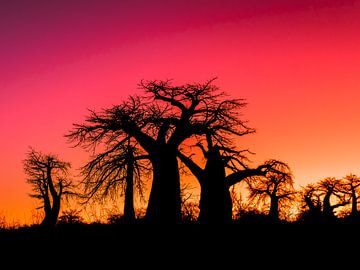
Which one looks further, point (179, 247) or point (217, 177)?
point (217, 177)

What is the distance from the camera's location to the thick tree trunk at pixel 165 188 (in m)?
14.2

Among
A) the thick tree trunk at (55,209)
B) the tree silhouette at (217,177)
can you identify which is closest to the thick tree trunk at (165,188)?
the tree silhouette at (217,177)

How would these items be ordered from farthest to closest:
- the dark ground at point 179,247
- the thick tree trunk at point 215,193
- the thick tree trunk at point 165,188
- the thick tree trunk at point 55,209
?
the thick tree trunk at point 55,209 → the thick tree trunk at point 215,193 → the thick tree trunk at point 165,188 → the dark ground at point 179,247

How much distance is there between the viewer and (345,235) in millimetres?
8781

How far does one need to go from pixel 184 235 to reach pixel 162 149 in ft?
20.6

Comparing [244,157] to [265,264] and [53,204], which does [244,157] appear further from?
[53,204]

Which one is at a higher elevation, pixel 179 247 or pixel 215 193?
pixel 215 193

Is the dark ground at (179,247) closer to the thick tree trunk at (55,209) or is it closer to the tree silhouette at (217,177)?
the tree silhouette at (217,177)

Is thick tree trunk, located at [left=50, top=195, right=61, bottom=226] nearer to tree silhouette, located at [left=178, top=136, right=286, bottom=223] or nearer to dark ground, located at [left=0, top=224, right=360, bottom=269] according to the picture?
tree silhouette, located at [left=178, top=136, right=286, bottom=223]

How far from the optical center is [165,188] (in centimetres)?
1434

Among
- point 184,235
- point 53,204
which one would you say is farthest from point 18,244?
point 53,204

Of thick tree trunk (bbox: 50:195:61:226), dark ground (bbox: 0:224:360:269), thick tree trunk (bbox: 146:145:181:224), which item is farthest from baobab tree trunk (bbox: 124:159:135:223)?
thick tree trunk (bbox: 50:195:61:226)

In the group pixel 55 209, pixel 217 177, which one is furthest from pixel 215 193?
pixel 55 209

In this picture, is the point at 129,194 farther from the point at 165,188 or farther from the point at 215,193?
the point at 215,193
